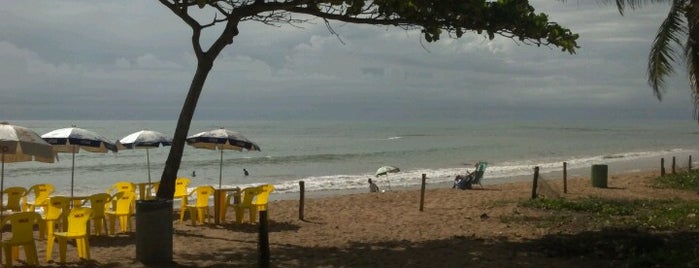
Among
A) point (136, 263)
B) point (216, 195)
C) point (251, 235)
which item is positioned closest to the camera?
point (136, 263)

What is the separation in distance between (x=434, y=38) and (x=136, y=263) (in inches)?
198

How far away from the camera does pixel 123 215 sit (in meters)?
10.4

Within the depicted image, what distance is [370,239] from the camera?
34.3 feet

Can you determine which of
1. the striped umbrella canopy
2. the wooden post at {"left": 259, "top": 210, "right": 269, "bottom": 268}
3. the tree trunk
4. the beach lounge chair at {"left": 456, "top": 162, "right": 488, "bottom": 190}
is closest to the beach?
the tree trunk

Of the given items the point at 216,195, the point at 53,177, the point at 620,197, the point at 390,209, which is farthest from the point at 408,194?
the point at 53,177

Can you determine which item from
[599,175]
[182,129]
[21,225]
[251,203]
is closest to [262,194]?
[251,203]

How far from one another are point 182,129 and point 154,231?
1575mm

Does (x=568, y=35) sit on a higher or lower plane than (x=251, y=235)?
higher

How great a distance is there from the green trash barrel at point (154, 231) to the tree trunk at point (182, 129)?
117cm

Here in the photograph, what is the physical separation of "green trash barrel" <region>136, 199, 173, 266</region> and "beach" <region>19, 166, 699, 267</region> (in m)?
0.27

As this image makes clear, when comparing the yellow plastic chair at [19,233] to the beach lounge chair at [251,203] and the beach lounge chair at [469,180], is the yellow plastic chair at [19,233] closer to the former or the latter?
the beach lounge chair at [251,203]

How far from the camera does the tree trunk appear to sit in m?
9.06

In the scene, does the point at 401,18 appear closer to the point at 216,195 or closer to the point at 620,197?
the point at 216,195

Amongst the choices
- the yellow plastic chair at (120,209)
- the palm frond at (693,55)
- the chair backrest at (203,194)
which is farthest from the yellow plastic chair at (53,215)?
the palm frond at (693,55)
